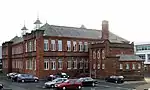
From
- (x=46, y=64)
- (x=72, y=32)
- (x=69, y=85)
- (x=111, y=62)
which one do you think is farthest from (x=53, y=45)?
(x=69, y=85)

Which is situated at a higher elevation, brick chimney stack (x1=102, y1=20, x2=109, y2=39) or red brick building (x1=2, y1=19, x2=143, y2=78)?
brick chimney stack (x1=102, y1=20, x2=109, y2=39)

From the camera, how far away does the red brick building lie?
202ft

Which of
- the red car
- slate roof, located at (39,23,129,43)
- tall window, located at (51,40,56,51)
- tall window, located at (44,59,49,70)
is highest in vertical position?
slate roof, located at (39,23,129,43)

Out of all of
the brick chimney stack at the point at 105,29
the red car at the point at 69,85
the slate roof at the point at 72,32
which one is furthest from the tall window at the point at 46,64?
the red car at the point at 69,85

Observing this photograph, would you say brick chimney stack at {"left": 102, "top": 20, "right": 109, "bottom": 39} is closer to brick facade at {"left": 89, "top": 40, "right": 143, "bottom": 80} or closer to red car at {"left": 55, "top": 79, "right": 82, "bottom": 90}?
brick facade at {"left": 89, "top": 40, "right": 143, "bottom": 80}

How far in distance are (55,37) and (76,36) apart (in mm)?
6779

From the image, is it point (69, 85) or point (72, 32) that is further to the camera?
point (72, 32)

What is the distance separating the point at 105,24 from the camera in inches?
2808

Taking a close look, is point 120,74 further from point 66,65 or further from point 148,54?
point 148,54

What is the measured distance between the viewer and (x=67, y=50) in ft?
218

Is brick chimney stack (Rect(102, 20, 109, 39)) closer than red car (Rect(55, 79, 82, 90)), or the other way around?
red car (Rect(55, 79, 82, 90))

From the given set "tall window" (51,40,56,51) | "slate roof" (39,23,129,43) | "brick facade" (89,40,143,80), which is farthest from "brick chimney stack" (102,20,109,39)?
"tall window" (51,40,56,51)

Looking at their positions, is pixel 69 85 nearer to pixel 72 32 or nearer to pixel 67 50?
pixel 67 50

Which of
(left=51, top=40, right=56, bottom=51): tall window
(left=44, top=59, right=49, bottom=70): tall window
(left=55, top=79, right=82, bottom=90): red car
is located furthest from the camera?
(left=51, top=40, right=56, bottom=51): tall window
